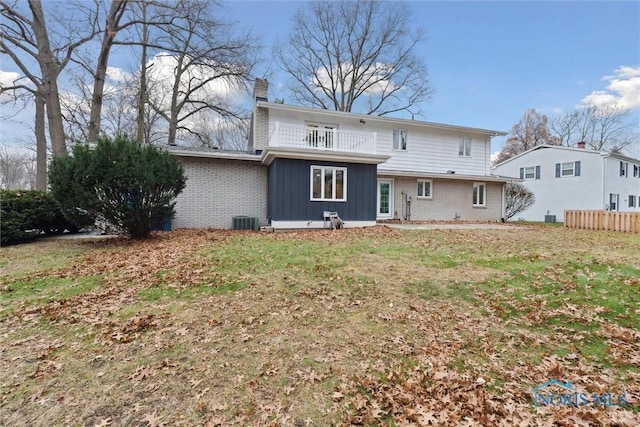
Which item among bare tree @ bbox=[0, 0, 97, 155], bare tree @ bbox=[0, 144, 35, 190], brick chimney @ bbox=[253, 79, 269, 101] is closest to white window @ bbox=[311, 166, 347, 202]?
brick chimney @ bbox=[253, 79, 269, 101]

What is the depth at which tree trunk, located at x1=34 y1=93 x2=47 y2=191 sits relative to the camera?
48.3 ft

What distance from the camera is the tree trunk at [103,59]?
15328 millimetres

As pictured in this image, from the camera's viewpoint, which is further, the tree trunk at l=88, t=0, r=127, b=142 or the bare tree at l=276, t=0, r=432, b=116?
the bare tree at l=276, t=0, r=432, b=116

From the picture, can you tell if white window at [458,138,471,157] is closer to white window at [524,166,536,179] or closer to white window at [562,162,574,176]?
white window at [562,162,574,176]

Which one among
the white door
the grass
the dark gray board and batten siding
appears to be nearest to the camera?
the grass

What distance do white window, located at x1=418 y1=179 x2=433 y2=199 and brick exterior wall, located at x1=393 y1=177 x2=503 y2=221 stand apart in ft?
0.64

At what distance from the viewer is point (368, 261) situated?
21.7 feet

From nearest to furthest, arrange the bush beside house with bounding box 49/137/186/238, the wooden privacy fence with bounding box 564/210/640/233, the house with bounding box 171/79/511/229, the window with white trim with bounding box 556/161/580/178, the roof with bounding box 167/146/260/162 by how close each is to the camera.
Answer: the bush beside house with bounding box 49/137/186/238, the house with bounding box 171/79/511/229, the roof with bounding box 167/146/260/162, the wooden privacy fence with bounding box 564/210/640/233, the window with white trim with bounding box 556/161/580/178

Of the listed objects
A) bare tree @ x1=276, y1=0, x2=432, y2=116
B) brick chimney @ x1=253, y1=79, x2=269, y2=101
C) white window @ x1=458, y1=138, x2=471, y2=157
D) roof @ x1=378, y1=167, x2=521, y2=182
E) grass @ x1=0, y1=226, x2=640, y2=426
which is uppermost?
bare tree @ x1=276, y1=0, x2=432, y2=116

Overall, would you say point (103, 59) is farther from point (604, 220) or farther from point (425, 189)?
point (604, 220)

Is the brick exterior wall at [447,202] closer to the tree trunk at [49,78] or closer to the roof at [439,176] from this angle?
the roof at [439,176]

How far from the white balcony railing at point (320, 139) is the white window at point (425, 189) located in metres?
5.84

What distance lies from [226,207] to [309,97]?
1862 centimetres

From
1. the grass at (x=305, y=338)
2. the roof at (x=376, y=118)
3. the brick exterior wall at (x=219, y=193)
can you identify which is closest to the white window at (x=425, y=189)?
the roof at (x=376, y=118)
